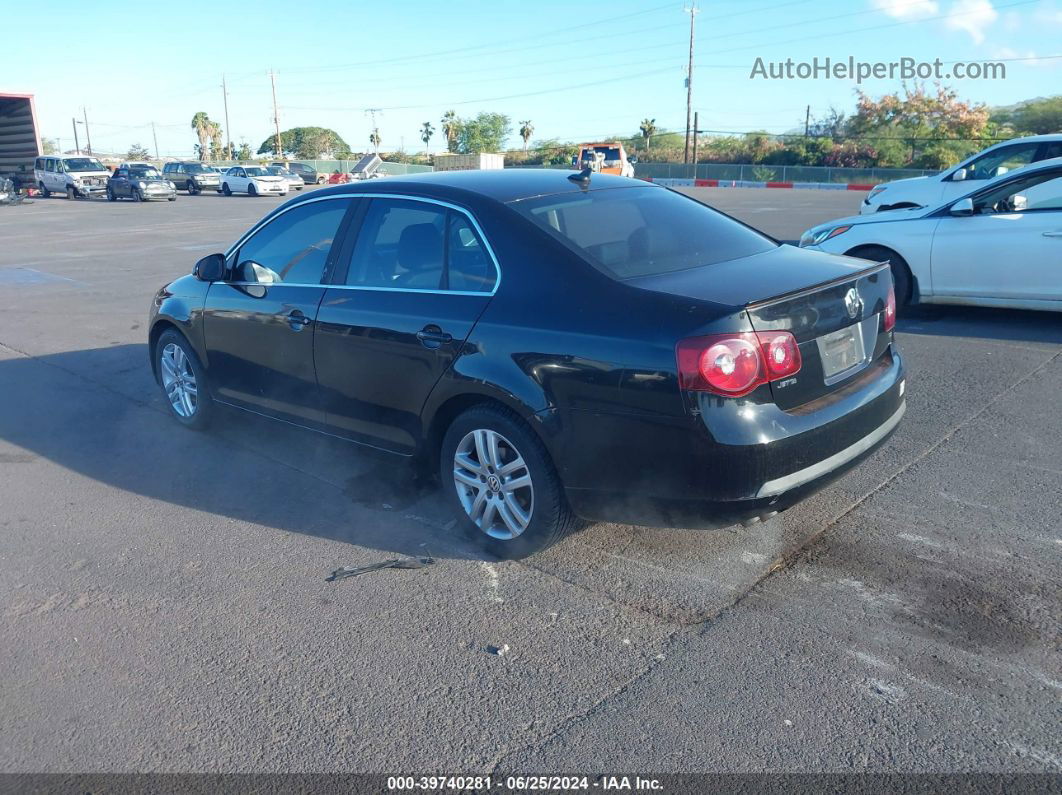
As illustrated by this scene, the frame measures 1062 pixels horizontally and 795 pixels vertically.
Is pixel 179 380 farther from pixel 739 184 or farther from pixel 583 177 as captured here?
pixel 739 184

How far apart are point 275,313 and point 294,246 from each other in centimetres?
43

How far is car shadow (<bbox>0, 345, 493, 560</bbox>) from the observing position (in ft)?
15.4

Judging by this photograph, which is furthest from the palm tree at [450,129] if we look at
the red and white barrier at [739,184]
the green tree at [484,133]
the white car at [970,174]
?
the white car at [970,174]

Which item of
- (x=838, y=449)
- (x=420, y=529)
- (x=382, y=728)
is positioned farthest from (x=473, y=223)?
(x=382, y=728)

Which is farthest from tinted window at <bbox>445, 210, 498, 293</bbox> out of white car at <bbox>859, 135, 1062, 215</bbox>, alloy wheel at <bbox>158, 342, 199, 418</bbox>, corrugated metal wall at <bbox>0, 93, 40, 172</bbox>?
corrugated metal wall at <bbox>0, 93, 40, 172</bbox>

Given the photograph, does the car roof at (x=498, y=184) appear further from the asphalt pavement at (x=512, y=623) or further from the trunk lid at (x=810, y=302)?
the asphalt pavement at (x=512, y=623)

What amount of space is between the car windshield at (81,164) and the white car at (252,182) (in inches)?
216

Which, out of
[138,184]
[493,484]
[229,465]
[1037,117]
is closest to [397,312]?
[493,484]

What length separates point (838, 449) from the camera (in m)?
3.86

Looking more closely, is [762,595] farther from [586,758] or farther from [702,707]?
[586,758]

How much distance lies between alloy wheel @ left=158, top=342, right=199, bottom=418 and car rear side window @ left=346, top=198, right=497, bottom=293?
203cm

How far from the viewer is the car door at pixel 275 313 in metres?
5.06

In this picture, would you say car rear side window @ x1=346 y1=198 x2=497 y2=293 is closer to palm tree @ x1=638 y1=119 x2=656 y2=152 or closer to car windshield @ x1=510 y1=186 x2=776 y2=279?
car windshield @ x1=510 y1=186 x2=776 y2=279

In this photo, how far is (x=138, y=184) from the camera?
36.8m
